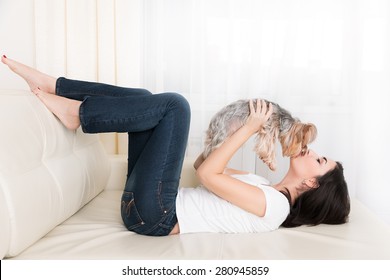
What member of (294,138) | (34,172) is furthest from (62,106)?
(294,138)

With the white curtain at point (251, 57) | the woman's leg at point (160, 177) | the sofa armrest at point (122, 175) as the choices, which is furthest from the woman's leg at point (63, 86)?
the white curtain at point (251, 57)

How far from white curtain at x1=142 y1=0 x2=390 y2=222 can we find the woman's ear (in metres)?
1.03

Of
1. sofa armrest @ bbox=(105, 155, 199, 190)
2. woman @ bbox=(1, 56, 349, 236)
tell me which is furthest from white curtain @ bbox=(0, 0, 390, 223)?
woman @ bbox=(1, 56, 349, 236)

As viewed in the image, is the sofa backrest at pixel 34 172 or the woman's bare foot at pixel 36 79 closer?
the sofa backrest at pixel 34 172

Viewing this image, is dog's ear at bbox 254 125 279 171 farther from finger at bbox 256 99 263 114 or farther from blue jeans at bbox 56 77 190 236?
blue jeans at bbox 56 77 190 236

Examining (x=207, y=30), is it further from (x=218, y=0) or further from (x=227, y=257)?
(x=227, y=257)

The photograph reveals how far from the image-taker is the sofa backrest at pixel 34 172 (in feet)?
4.38

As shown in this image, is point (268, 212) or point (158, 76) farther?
point (158, 76)

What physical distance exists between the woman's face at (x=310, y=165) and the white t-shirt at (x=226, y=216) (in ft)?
0.45

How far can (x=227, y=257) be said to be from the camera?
141 centimetres

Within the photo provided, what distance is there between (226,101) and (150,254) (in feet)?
4.93

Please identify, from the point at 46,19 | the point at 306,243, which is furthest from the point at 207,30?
the point at 306,243

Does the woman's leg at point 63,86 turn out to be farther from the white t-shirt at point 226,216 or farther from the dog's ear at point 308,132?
the dog's ear at point 308,132

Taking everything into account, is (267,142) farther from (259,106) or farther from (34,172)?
(34,172)
